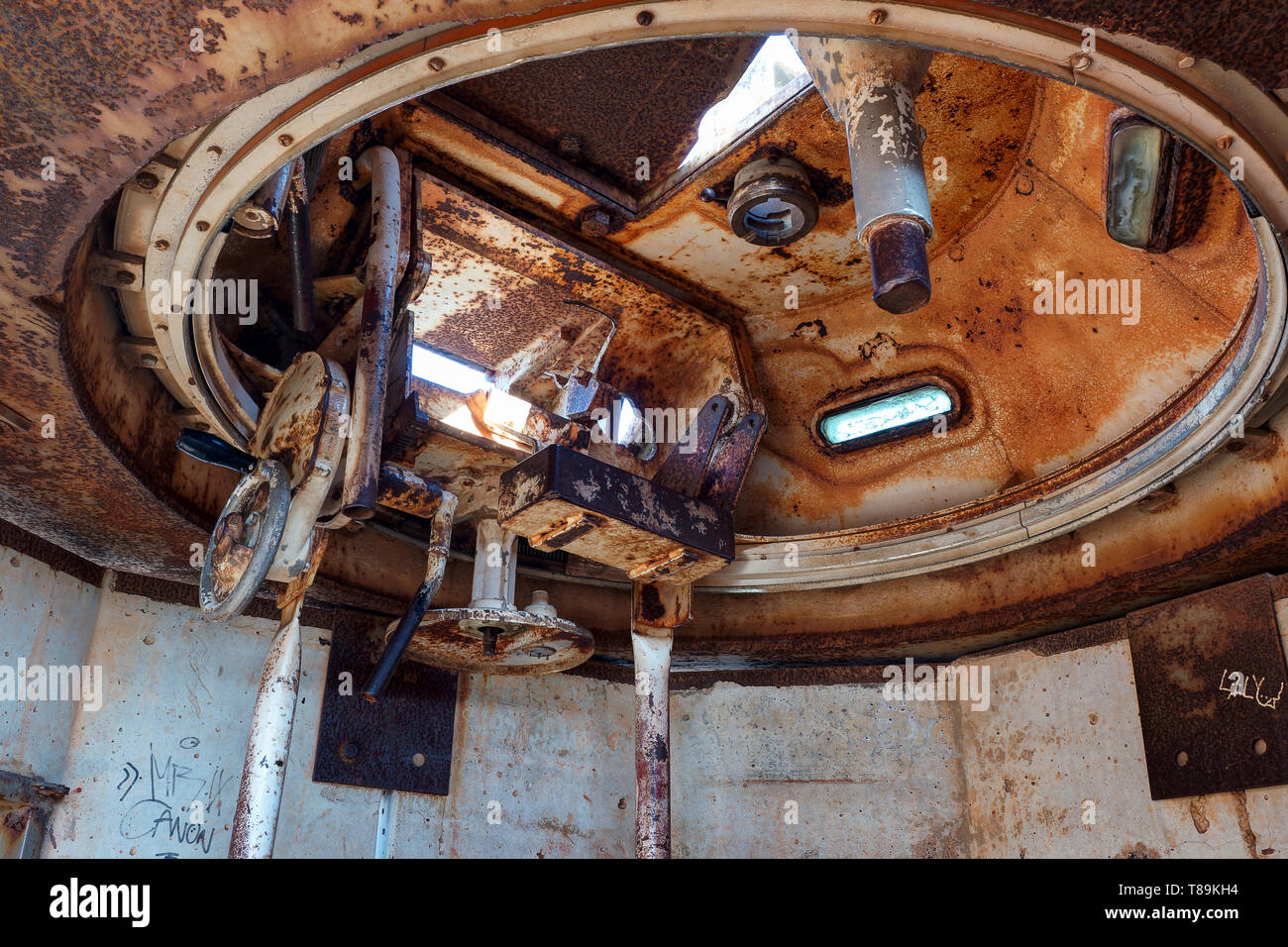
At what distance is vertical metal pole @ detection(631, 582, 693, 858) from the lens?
3392mm

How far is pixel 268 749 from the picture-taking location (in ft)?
8.60

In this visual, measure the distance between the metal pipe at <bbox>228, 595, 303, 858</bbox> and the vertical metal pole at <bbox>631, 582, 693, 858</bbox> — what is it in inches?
48.8

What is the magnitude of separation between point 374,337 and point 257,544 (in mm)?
636

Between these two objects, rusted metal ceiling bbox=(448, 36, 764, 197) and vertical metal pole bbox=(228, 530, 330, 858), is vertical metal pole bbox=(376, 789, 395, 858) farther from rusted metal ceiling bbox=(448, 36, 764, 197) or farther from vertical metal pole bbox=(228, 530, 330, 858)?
rusted metal ceiling bbox=(448, 36, 764, 197)

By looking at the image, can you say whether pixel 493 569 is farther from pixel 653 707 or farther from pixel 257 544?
pixel 257 544

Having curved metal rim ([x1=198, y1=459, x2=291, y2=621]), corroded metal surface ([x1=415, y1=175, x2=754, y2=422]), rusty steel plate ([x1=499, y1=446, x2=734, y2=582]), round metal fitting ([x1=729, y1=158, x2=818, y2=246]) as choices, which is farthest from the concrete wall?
round metal fitting ([x1=729, y1=158, x2=818, y2=246])

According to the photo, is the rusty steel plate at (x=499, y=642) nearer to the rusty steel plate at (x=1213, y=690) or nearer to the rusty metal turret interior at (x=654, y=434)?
the rusty metal turret interior at (x=654, y=434)

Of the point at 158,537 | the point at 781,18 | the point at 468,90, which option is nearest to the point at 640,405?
the point at 468,90

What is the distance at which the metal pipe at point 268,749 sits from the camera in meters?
2.56

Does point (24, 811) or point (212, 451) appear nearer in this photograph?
point (212, 451)

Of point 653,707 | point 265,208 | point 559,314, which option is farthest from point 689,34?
point 653,707

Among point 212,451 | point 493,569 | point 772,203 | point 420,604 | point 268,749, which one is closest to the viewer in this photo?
point 212,451

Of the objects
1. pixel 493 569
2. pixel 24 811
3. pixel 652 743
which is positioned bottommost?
pixel 24 811

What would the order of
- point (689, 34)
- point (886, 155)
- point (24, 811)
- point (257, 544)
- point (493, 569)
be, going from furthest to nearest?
point (493, 569)
point (24, 811)
point (257, 544)
point (886, 155)
point (689, 34)
